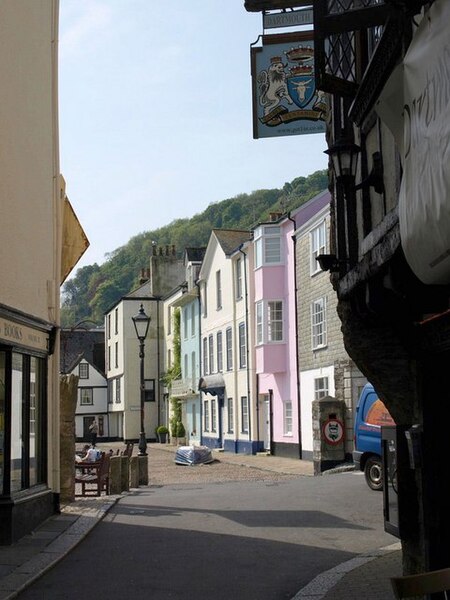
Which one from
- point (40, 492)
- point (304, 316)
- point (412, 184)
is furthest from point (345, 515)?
point (304, 316)

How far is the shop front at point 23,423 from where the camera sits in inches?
482

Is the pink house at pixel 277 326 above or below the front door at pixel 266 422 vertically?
above

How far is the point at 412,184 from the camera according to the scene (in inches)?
191

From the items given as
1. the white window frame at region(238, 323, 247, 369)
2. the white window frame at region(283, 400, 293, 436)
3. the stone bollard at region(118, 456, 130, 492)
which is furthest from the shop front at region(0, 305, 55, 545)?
the white window frame at region(238, 323, 247, 369)

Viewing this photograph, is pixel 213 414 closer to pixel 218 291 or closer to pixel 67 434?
pixel 218 291

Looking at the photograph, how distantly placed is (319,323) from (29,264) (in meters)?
17.6

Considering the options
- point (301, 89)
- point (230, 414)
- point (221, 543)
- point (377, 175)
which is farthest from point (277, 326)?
point (377, 175)

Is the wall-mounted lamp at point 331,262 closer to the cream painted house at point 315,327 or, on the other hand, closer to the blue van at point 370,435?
the blue van at point 370,435

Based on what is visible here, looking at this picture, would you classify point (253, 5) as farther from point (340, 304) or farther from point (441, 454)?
point (441, 454)

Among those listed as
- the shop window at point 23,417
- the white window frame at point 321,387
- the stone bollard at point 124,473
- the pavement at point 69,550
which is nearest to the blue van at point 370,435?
the stone bollard at point 124,473

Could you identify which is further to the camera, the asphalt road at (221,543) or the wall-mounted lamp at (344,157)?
the asphalt road at (221,543)

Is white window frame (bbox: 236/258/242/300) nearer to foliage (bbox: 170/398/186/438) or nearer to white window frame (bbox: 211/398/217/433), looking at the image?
white window frame (bbox: 211/398/217/433)

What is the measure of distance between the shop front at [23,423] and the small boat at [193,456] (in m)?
19.6

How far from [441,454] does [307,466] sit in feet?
68.5
